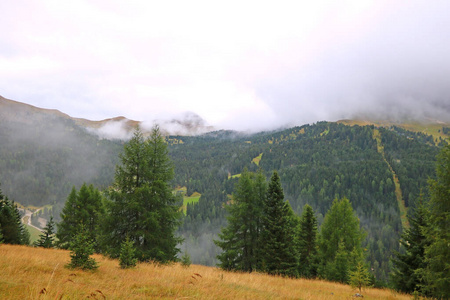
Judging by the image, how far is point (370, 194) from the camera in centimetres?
18400

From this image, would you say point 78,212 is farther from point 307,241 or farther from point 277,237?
point 307,241

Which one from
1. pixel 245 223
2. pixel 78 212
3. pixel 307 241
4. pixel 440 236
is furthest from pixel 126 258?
pixel 307 241

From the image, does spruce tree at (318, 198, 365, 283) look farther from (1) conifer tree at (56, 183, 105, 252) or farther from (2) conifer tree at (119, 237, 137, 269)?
(1) conifer tree at (56, 183, 105, 252)

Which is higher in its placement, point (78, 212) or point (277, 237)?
point (277, 237)

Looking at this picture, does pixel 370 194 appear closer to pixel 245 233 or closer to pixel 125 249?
pixel 245 233

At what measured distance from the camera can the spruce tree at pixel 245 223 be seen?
22203mm

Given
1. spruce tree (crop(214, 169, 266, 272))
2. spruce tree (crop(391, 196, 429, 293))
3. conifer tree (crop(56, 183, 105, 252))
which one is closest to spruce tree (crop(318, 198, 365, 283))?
spruce tree (crop(391, 196, 429, 293))

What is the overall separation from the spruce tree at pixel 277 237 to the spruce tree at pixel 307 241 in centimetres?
775

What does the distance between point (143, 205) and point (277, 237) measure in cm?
1226

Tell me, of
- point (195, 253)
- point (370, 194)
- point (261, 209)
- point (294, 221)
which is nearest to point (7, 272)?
point (261, 209)

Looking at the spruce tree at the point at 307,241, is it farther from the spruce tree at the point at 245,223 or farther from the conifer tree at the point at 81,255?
the conifer tree at the point at 81,255

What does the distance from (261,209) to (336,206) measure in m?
13.0

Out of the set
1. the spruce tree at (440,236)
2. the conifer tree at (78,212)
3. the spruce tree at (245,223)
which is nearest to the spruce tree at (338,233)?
the spruce tree at (245,223)

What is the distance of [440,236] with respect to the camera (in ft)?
38.4
